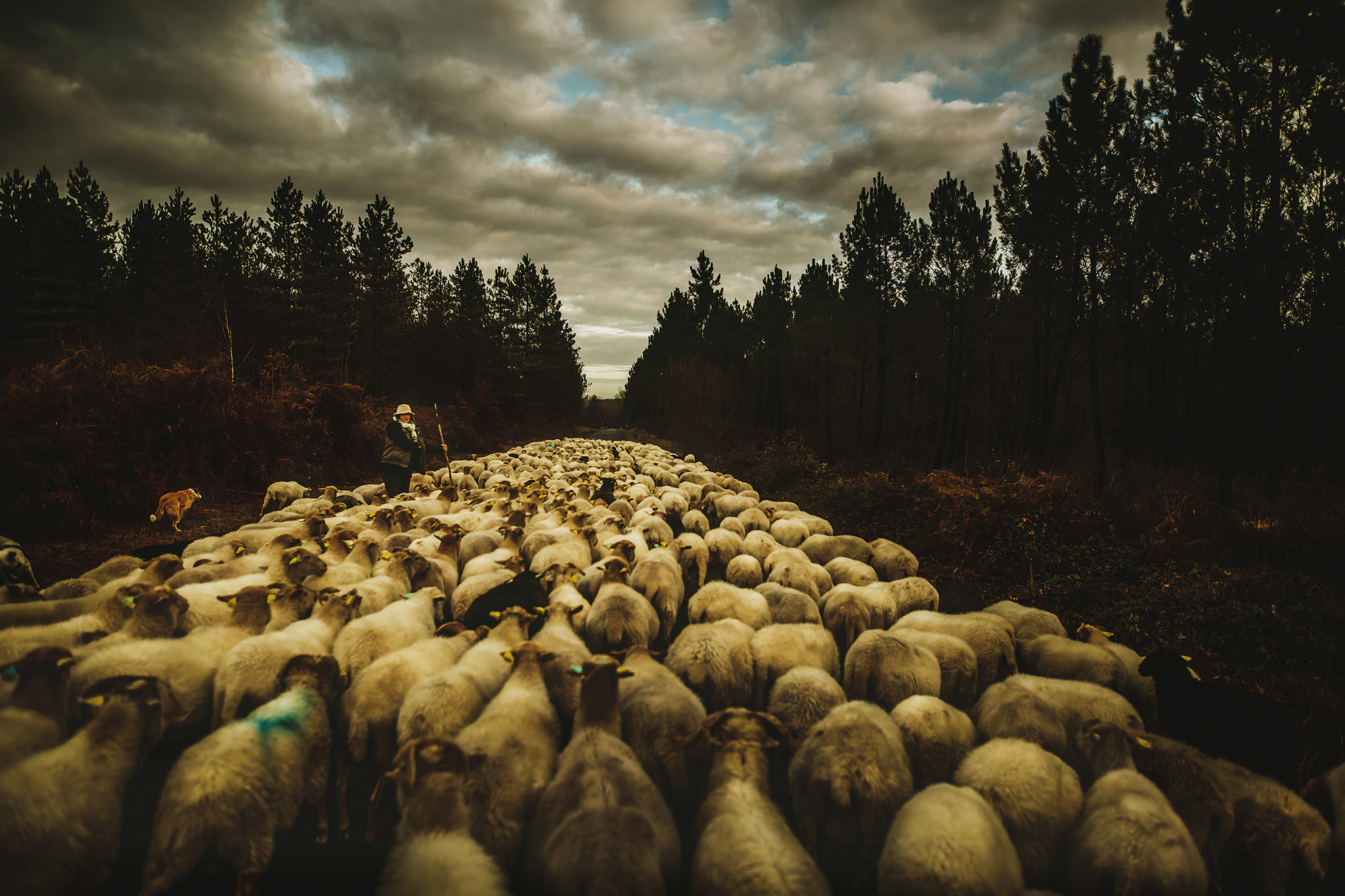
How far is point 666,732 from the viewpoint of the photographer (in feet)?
11.0

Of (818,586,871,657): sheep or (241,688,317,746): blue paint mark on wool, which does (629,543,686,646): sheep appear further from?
(241,688,317,746): blue paint mark on wool

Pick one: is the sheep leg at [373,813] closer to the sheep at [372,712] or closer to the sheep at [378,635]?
the sheep at [372,712]

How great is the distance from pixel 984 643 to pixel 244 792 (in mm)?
5611

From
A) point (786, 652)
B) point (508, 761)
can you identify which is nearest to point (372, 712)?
point (508, 761)

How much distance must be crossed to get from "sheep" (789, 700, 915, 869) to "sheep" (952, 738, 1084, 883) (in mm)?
410

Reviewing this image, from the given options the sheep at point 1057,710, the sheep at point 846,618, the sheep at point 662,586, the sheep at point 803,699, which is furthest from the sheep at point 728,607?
the sheep at point 1057,710

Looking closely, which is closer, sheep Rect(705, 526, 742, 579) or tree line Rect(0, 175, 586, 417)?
sheep Rect(705, 526, 742, 579)

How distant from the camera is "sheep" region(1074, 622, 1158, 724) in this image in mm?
4320

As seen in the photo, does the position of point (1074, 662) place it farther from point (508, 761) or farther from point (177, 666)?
point (177, 666)

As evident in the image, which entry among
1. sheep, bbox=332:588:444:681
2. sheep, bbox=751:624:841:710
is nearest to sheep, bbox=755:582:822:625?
sheep, bbox=751:624:841:710

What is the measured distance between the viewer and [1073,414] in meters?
24.0

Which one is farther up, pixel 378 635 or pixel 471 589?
pixel 378 635

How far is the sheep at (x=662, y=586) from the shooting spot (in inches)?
233

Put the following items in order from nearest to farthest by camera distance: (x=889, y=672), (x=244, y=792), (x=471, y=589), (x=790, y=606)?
(x=244, y=792) < (x=889, y=672) < (x=790, y=606) < (x=471, y=589)
